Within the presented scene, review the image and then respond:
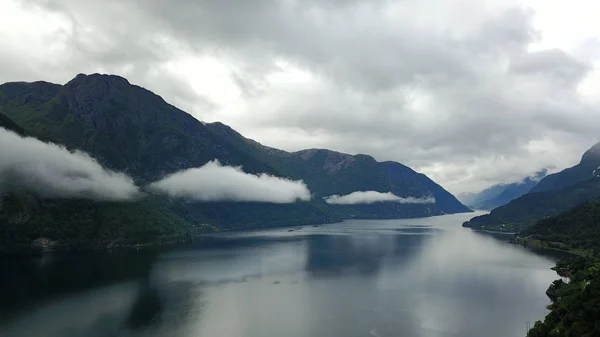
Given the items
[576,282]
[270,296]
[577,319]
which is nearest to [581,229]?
[576,282]

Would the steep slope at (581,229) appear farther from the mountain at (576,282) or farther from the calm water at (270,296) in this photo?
the calm water at (270,296)

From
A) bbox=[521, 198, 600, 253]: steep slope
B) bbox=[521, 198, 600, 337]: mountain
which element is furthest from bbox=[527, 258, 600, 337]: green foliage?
bbox=[521, 198, 600, 253]: steep slope

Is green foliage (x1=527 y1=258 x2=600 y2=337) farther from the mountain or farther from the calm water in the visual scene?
the calm water

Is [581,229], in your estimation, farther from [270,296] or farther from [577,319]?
[577,319]

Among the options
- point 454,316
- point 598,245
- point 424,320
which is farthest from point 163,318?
point 598,245

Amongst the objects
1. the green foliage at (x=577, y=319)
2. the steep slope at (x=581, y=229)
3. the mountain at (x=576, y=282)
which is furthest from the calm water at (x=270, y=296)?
the steep slope at (x=581, y=229)

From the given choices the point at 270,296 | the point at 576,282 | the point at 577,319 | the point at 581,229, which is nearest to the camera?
the point at 577,319

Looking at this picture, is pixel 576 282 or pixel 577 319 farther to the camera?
pixel 576 282

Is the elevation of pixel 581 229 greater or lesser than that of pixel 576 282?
greater

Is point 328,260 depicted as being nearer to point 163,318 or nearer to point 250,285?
point 250,285
